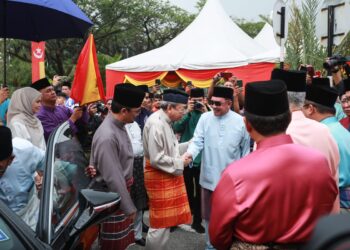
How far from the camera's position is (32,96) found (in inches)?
169

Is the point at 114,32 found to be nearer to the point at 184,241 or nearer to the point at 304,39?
the point at 304,39

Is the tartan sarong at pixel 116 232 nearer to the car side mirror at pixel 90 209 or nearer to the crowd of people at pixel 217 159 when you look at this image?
the crowd of people at pixel 217 159

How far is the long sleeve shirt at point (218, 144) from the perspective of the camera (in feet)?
15.3

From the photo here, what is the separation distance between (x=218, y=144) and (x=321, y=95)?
4.75 feet

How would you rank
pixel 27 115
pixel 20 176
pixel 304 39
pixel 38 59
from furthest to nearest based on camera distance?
pixel 38 59, pixel 304 39, pixel 27 115, pixel 20 176

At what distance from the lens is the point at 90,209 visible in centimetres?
198

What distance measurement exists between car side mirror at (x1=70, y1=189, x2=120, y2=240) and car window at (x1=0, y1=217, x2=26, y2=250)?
0.73 feet

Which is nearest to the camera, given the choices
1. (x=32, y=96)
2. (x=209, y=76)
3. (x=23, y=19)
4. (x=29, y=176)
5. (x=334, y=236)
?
(x=334, y=236)

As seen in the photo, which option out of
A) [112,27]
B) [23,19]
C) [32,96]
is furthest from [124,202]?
[112,27]

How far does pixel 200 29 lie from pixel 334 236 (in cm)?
1521

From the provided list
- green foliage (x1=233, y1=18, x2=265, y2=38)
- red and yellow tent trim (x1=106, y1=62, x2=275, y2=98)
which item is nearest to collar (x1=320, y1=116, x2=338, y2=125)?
red and yellow tent trim (x1=106, y1=62, x2=275, y2=98)

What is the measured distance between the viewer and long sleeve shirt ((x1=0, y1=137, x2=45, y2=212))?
2406mm

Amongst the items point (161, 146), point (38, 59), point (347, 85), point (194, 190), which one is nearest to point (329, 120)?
point (347, 85)

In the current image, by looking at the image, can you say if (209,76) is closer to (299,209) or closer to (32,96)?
(32,96)
